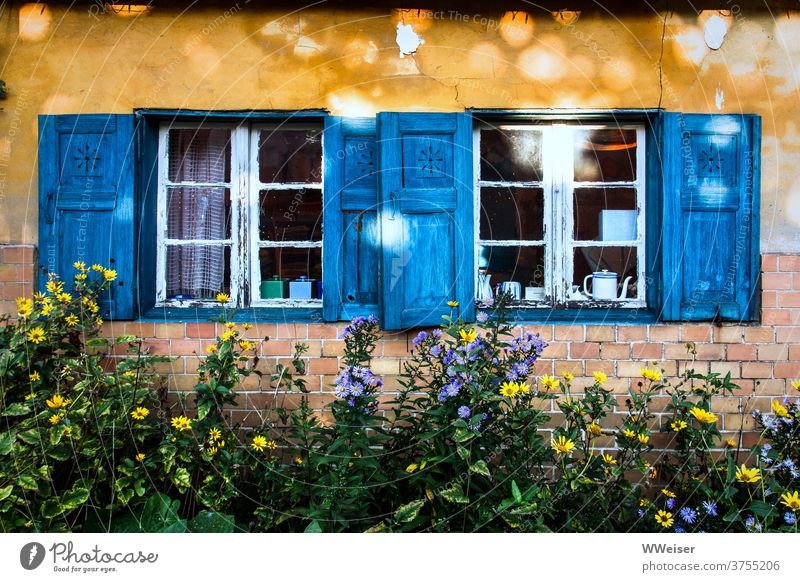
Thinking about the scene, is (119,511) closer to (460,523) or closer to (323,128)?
(460,523)

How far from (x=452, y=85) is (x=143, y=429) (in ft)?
8.58

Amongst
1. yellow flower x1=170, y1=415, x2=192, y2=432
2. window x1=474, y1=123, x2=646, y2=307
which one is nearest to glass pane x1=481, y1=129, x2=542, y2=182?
window x1=474, y1=123, x2=646, y2=307

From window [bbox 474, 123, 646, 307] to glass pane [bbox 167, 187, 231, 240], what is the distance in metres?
1.60

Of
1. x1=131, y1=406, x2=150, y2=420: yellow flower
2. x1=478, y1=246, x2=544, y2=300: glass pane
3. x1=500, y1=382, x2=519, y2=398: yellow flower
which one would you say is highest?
x1=478, y1=246, x2=544, y2=300: glass pane

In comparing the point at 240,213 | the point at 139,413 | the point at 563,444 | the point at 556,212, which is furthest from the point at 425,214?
the point at 139,413

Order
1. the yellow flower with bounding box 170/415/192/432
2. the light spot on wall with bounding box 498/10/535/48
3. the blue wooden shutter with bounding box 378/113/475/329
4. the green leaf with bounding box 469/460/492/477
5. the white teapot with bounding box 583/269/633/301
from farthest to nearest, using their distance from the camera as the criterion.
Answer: the white teapot with bounding box 583/269/633/301, the light spot on wall with bounding box 498/10/535/48, the blue wooden shutter with bounding box 378/113/475/329, the yellow flower with bounding box 170/415/192/432, the green leaf with bounding box 469/460/492/477

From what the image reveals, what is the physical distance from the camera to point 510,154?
4.32 metres

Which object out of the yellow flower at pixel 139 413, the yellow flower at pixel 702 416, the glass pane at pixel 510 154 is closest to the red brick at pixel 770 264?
the yellow flower at pixel 702 416

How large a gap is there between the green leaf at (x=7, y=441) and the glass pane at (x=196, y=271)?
4.36 feet

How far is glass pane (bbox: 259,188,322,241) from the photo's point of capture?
170 inches

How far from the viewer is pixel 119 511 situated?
330 cm

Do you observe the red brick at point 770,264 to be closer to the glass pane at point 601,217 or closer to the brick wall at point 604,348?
the brick wall at point 604,348

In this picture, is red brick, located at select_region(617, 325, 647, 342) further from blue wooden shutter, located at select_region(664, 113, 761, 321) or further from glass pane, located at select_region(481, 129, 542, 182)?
glass pane, located at select_region(481, 129, 542, 182)

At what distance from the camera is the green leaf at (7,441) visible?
3127mm
